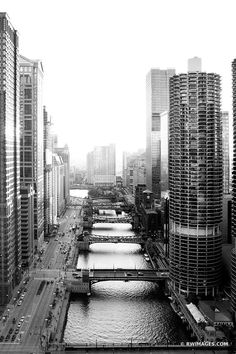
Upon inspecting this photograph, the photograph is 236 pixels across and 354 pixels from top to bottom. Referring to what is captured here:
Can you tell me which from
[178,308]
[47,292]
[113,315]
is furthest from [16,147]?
[178,308]

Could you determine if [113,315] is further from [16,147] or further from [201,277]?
[16,147]

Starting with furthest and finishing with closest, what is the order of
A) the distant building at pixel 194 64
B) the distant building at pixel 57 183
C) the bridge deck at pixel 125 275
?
1. the distant building at pixel 57 183
2. the distant building at pixel 194 64
3. the bridge deck at pixel 125 275

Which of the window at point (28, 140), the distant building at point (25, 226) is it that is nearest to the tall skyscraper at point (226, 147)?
the window at point (28, 140)

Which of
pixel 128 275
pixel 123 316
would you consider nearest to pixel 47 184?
pixel 128 275

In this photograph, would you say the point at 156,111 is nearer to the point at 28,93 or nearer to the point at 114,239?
the point at 114,239

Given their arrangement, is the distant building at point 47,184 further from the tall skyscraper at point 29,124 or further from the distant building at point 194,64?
the distant building at point 194,64

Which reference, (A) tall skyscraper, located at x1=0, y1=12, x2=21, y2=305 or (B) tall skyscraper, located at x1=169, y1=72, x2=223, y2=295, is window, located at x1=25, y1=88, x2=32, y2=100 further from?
(B) tall skyscraper, located at x1=169, y1=72, x2=223, y2=295

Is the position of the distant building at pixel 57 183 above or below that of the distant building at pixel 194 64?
below
